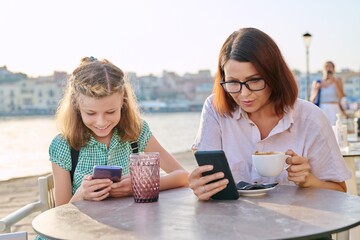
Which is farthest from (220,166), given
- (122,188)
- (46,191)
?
(46,191)

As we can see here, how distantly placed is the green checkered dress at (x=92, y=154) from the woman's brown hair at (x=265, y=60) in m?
0.40

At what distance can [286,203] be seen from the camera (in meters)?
1.46

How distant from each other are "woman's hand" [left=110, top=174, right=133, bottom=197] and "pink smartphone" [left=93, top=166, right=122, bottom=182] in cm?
2

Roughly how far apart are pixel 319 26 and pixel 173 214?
18.3 m

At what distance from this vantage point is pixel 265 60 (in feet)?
5.71

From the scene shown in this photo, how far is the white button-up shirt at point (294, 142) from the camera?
1835 mm

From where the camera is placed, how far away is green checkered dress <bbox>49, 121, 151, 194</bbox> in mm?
1911

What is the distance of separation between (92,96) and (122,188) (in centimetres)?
31

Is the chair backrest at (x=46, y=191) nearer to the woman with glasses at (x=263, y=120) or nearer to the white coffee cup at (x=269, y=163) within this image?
the woman with glasses at (x=263, y=120)

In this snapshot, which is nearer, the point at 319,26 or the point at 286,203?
the point at 286,203

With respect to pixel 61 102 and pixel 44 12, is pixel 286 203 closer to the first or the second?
pixel 61 102

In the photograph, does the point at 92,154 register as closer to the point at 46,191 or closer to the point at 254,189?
the point at 46,191

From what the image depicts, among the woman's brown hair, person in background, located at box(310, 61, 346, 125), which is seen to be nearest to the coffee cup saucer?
the woman's brown hair

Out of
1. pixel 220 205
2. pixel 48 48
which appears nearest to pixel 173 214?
pixel 220 205
